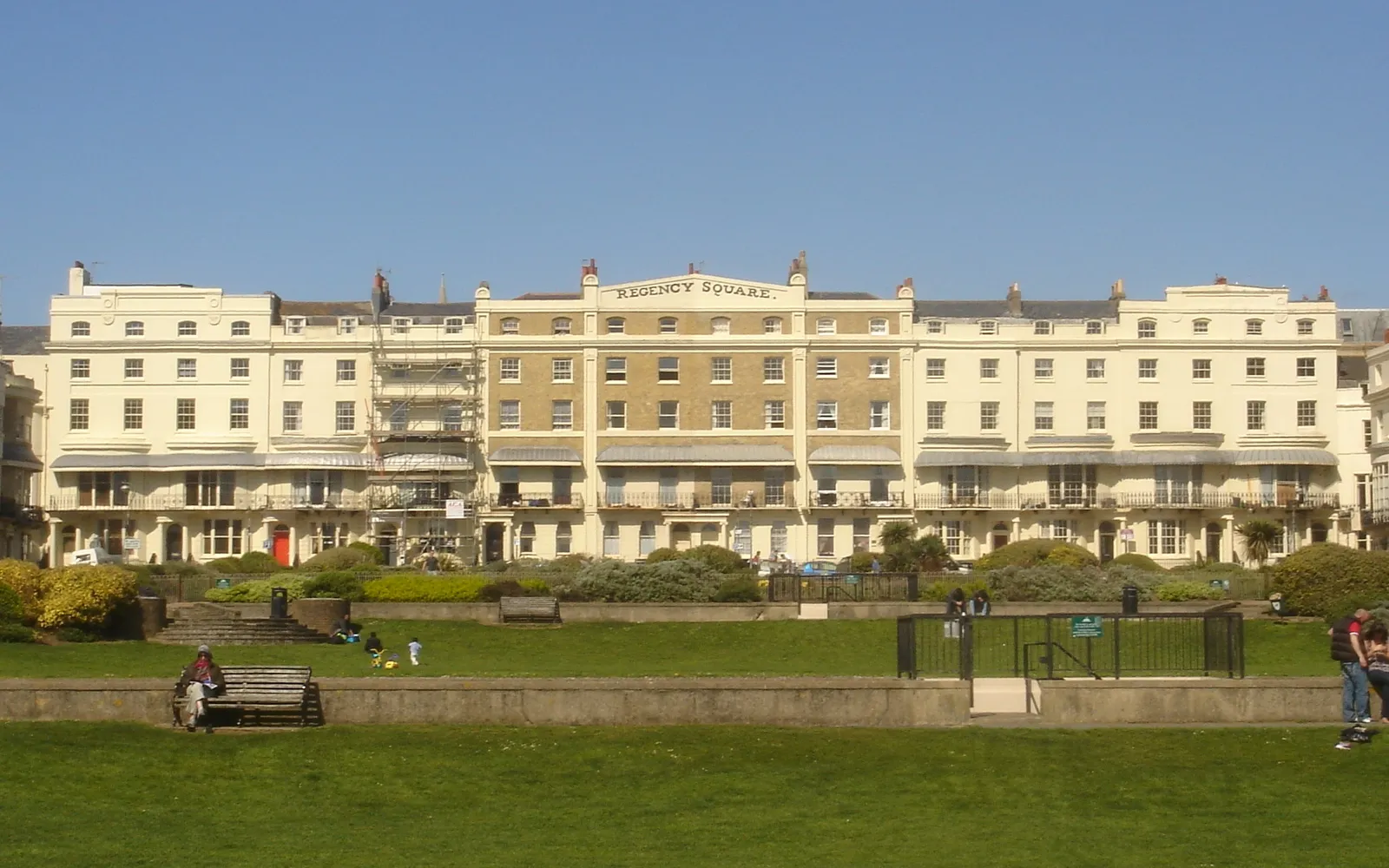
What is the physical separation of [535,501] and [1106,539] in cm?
2485

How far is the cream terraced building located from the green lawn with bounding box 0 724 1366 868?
2152 inches

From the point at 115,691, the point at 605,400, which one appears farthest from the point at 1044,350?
the point at 115,691

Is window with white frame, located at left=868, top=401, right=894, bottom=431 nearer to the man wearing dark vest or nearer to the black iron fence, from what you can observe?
the black iron fence

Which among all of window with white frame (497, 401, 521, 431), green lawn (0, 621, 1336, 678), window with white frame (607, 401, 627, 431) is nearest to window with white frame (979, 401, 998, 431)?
window with white frame (607, 401, 627, 431)

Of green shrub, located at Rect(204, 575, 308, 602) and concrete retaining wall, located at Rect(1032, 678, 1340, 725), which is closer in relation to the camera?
concrete retaining wall, located at Rect(1032, 678, 1340, 725)

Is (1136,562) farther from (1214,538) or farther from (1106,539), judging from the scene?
(1214,538)

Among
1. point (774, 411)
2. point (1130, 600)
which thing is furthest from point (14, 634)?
point (774, 411)

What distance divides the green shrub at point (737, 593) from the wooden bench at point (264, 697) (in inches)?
984

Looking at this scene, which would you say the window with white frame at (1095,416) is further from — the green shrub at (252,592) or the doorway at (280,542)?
the green shrub at (252,592)

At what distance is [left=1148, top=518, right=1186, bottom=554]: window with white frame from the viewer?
7975cm

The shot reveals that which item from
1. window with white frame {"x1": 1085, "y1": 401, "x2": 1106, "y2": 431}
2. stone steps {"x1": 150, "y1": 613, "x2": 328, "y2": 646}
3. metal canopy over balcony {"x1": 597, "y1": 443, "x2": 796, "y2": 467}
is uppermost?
window with white frame {"x1": 1085, "y1": 401, "x2": 1106, "y2": 431}

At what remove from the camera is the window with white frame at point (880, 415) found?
8088 cm

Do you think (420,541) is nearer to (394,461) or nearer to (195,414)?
(394,461)

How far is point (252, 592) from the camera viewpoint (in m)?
49.5
